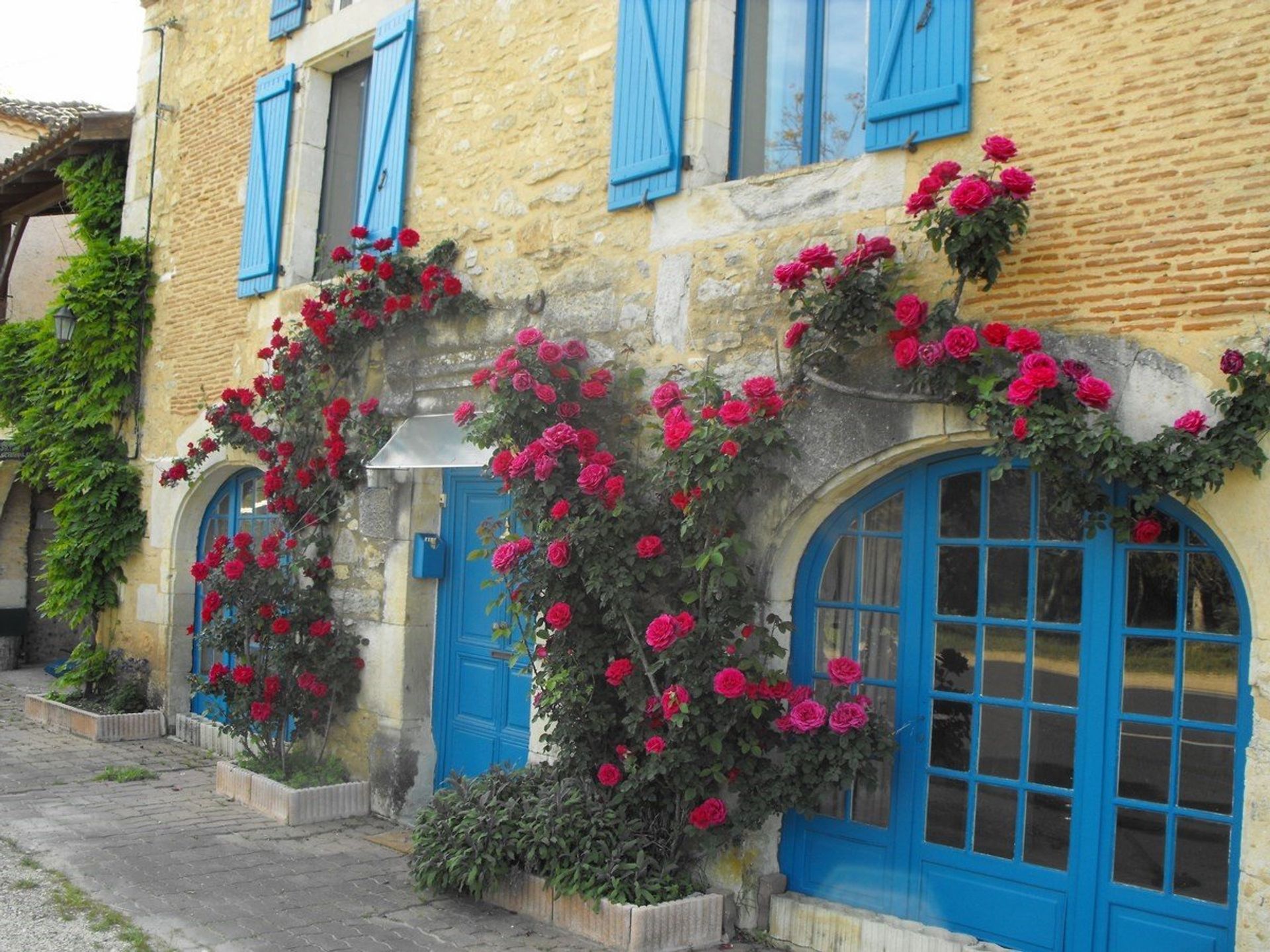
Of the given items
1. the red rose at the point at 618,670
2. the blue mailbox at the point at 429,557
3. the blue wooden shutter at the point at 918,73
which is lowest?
the red rose at the point at 618,670

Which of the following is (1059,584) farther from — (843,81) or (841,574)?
(843,81)

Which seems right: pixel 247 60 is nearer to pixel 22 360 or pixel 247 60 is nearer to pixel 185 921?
pixel 22 360

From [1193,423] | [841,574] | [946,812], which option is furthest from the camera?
[841,574]

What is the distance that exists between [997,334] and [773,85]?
76.3 inches

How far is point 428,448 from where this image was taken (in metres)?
6.36

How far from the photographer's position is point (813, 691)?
15.9ft

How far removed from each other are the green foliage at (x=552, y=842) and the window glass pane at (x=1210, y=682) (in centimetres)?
205

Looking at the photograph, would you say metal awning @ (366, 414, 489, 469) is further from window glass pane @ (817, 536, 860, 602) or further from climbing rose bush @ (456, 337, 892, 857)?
window glass pane @ (817, 536, 860, 602)

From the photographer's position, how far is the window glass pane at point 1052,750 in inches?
164

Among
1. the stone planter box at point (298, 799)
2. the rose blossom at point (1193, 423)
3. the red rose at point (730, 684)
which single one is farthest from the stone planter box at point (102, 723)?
the rose blossom at point (1193, 423)

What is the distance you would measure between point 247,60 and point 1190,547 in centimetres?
739

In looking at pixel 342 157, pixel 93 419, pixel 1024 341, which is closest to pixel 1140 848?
pixel 1024 341

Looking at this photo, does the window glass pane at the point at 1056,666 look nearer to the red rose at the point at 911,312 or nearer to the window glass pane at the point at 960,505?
the window glass pane at the point at 960,505

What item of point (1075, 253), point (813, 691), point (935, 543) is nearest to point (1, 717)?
point (813, 691)
